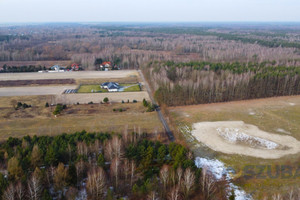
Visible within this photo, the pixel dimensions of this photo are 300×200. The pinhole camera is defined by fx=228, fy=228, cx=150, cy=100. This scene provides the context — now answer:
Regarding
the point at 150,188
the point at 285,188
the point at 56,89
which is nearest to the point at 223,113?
the point at 285,188

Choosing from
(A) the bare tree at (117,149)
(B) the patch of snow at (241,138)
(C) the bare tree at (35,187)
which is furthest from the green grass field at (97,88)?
(C) the bare tree at (35,187)

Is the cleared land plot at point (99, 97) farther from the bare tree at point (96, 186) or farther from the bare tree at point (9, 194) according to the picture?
the bare tree at point (9, 194)

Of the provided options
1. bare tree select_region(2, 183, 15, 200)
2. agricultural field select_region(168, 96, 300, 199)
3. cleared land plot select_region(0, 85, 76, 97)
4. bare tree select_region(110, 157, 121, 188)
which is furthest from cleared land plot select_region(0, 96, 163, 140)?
bare tree select_region(2, 183, 15, 200)

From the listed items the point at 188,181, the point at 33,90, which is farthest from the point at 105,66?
the point at 188,181

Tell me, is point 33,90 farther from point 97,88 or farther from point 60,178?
point 60,178

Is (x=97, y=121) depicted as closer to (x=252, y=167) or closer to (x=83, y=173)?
(x=83, y=173)

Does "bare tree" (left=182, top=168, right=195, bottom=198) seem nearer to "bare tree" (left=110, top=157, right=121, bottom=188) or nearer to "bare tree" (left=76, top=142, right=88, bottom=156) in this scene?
"bare tree" (left=110, top=157, right=121, bottom=188)

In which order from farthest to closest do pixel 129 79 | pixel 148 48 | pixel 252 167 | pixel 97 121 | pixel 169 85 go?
→ pixel 148 48
pixel 129 79
pixel 169 85
pixel 97 121
pixel 252 167
